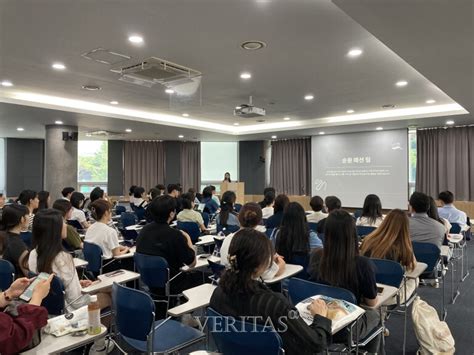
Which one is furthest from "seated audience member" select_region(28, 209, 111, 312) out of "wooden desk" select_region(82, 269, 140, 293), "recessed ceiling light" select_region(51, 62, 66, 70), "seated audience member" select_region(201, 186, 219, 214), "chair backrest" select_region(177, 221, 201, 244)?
"seated audience member" select_region(201, 186, 219, 214)

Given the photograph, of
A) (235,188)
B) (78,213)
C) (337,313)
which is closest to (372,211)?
(337,313)

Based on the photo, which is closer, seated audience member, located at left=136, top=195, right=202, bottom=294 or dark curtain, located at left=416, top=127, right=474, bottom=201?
seated audience member, located at left=136, top=195, right=202, bottom=294

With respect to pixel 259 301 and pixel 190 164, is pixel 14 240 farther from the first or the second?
pixel 190 164

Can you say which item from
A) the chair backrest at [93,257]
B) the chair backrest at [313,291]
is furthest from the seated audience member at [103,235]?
the chair backrest at [313,291]

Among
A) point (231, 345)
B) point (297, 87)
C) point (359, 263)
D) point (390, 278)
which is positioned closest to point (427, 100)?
point (297, 87)

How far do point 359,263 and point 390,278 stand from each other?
2.34ft

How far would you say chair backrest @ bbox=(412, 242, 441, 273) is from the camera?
3676 mm

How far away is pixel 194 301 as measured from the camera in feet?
8.03

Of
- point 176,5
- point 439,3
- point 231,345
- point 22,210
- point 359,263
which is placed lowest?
point 231,345

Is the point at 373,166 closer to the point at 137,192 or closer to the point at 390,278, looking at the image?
the point at 137,192

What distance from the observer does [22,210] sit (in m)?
3.29

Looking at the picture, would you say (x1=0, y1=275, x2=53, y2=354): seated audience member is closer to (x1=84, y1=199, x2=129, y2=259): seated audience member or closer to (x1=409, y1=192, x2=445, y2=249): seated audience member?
(x1=84, y1=199, x2=129, y2=259): seated audience member

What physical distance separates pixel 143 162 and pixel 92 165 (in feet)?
7.27

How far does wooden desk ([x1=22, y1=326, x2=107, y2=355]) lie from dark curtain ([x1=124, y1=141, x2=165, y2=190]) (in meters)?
12.8
